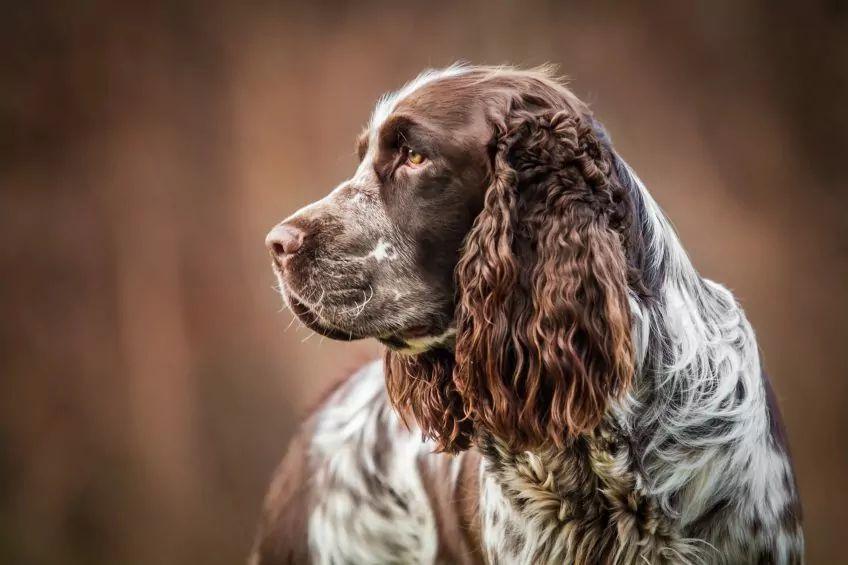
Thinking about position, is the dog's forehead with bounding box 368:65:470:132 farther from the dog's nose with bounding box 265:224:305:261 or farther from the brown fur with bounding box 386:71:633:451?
the dog's nose with bounding box 265:224:305:261

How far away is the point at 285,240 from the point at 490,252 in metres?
0.44

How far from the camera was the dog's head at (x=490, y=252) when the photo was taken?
1722 mm

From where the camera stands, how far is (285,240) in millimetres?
1866

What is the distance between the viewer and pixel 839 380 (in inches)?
136

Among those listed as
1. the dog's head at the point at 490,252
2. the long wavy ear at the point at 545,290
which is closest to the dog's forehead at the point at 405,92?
the dog's head at the point at 490,252

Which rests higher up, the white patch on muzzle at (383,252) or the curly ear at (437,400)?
the white patch on muzzle at (383,252)

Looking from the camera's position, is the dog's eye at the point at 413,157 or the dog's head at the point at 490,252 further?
the dog's eye at the point at 413,157

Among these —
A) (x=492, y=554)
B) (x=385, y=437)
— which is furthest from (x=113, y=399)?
(x=492, y=554)

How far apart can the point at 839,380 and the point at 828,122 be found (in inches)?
40.0

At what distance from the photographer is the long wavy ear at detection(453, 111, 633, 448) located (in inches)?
67.5

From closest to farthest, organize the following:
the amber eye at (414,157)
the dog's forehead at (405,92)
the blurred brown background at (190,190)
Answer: the amber eye at (414,157) < the dog's forehead at (405,92) < the blurred brown background at (190,190)

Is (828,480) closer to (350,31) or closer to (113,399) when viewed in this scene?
(350,31)

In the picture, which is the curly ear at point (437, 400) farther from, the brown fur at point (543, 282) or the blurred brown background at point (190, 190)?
the blurred brown background at point (190, 190)

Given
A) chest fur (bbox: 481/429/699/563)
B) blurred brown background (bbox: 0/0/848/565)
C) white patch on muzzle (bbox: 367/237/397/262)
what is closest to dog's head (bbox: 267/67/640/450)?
white patch on muzzle (bbox: 367/237/397/262)
